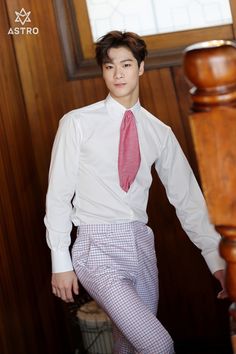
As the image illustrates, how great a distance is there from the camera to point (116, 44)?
8.50 ft

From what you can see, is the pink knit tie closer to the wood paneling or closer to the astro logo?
the wood paneling

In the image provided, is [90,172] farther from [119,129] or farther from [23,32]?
[23,32]

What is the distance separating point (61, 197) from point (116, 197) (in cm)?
20

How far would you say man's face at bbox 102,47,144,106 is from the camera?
254cm

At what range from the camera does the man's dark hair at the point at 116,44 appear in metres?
2.59

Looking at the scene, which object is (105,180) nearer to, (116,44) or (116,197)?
(116,197)

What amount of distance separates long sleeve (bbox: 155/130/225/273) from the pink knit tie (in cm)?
15

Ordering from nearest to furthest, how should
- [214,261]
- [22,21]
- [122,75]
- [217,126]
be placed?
1. [217,126]
2. [214,261]
3. [122,75]
4. [22,21]

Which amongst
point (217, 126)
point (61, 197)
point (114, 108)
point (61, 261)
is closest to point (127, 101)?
point (114, 108)

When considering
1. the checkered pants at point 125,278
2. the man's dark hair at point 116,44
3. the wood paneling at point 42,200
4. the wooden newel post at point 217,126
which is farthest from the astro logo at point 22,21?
the wooden newel post at point 217,126

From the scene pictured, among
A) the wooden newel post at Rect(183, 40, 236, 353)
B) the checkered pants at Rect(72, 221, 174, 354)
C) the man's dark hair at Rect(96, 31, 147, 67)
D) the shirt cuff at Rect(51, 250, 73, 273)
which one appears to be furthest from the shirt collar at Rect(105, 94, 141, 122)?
the wooden newel post at Rect(183, 40, 236, 353)

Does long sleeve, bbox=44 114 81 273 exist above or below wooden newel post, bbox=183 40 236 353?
below

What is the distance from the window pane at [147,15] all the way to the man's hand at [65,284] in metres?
1.33

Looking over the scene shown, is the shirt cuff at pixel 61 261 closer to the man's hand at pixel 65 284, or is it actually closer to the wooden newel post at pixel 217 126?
the man's hand at pixel 65 284
